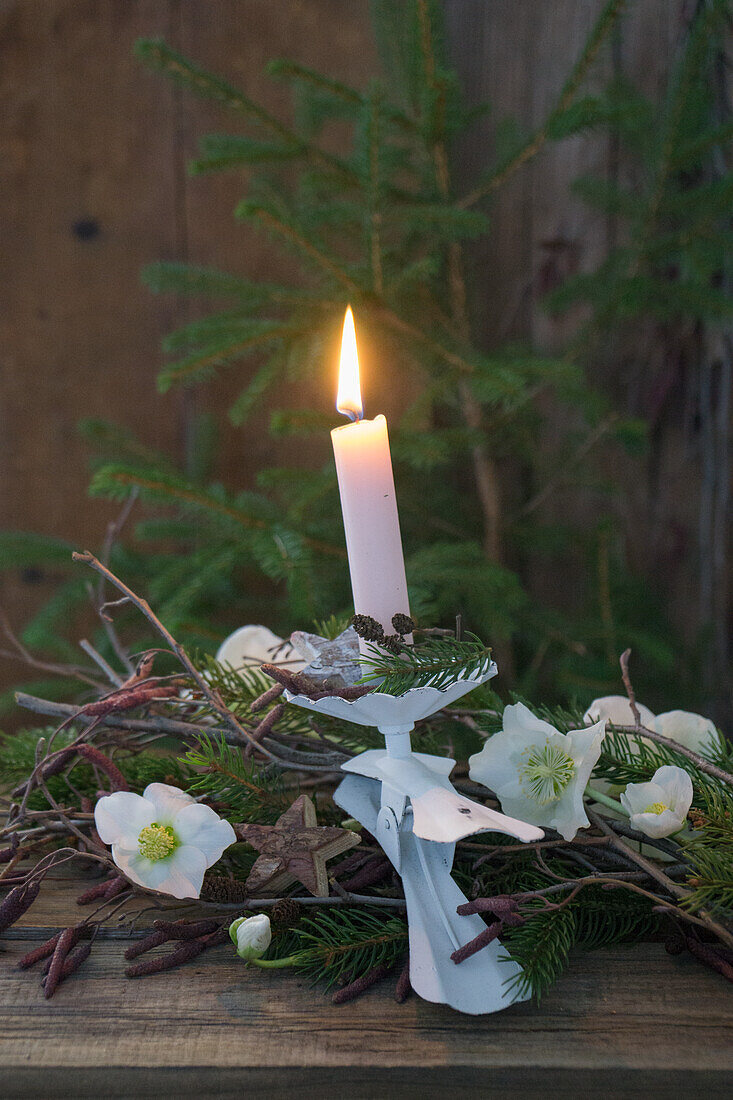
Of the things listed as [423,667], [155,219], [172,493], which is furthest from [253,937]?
[155,219]

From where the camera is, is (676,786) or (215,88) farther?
(215,88)

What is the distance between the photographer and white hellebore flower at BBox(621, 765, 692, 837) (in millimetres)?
431

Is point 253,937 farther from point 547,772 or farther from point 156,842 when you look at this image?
point 547,772

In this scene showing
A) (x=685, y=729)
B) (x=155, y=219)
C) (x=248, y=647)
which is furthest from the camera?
(x=155, y=219)

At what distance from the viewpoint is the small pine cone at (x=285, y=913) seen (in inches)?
17.1

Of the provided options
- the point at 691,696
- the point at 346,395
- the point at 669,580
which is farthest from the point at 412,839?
the point at 669,580

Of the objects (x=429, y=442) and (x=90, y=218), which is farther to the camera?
(x=90, y=218)

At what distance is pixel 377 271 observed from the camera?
954 millimetres

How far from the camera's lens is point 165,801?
0.45 meters

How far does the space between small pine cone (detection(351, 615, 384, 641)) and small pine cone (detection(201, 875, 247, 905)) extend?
0.54 ft

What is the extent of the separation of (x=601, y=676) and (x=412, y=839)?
2.24 feet

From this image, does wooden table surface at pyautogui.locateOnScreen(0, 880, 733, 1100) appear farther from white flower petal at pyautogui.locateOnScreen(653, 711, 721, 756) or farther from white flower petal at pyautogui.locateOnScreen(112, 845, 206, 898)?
white flower petal at pyautogui.locateOnScreen(653, 711, 721, 756)

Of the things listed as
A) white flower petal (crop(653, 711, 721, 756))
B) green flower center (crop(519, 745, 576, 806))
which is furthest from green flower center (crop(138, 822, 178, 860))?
white flower petal (crop(653, 711, 721, 756))

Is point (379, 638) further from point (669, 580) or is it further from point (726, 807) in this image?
point (669, 580)
